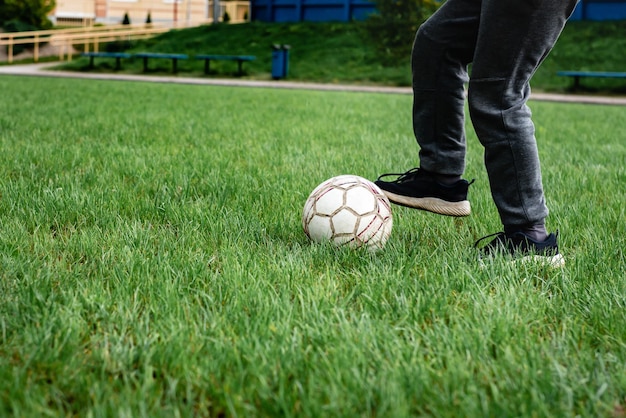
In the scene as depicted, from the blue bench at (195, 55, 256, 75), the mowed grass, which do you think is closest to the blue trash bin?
the blue bench at (195, 55, 256, 75)

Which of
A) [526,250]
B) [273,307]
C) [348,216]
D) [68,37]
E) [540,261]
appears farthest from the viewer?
[68,37]

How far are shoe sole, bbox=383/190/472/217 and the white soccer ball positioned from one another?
283 millimetres

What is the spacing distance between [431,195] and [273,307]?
1685 millimetres

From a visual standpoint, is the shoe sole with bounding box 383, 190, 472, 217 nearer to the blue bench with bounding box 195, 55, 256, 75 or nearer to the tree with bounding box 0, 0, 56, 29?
the blue bench with bounding box 195, 55, 256, 75

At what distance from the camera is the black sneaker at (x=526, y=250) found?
2.90 metres

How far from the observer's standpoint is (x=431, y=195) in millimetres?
3717

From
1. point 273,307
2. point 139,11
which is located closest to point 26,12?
point 139,11

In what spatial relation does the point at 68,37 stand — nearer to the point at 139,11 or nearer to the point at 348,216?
the point at 139,11

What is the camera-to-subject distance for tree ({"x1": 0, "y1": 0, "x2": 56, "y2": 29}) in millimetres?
34438

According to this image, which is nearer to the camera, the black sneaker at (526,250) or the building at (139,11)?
the black sneaker at (526,250)

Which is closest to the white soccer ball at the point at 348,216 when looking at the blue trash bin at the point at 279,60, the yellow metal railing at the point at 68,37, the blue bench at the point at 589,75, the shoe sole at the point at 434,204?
the shoe sole at the point at 434,204

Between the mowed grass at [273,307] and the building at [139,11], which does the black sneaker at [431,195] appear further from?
the building at [139,11]

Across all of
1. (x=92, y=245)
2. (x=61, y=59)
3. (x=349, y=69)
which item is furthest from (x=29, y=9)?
(x=92, y=245)

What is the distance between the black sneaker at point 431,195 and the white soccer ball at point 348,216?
0.30 m
